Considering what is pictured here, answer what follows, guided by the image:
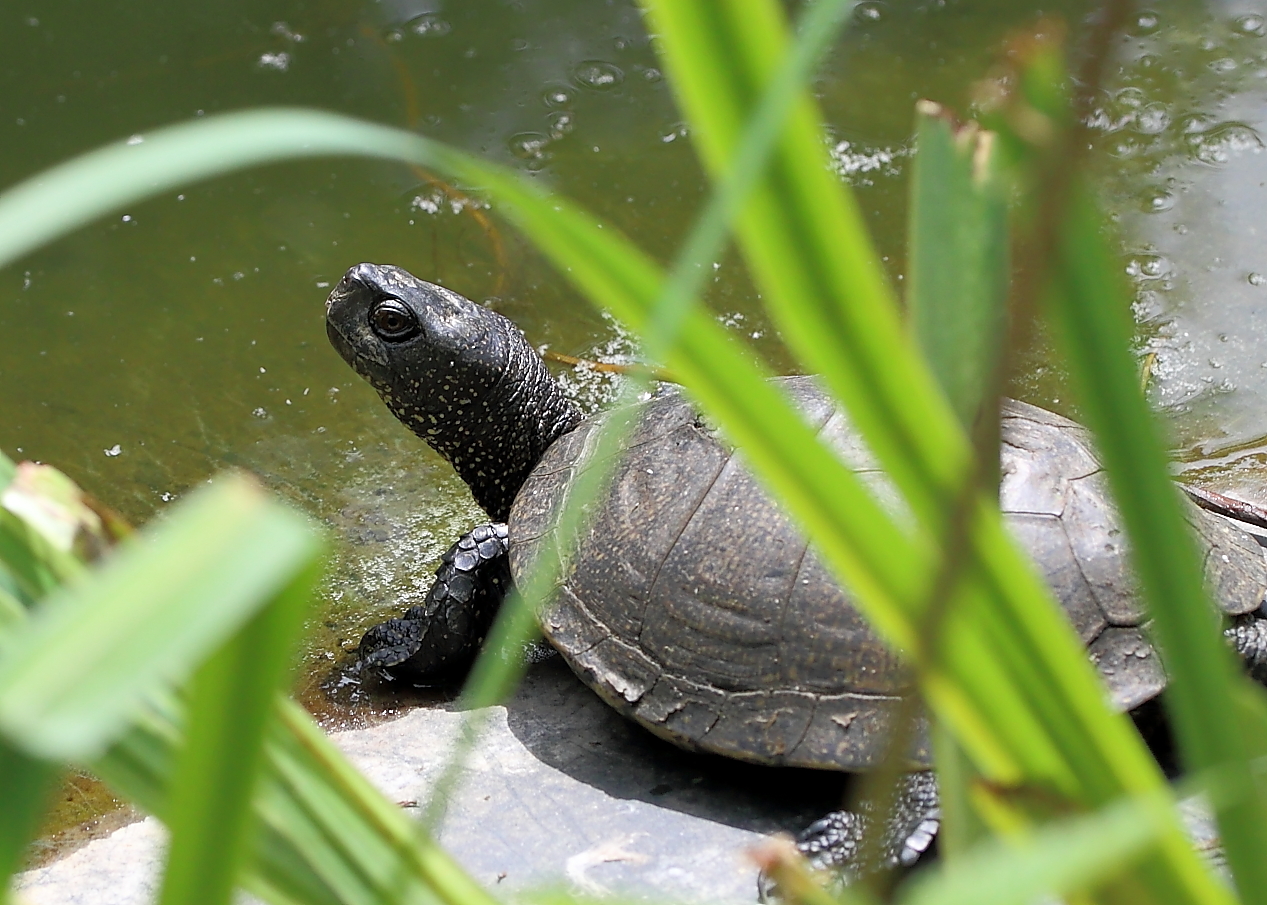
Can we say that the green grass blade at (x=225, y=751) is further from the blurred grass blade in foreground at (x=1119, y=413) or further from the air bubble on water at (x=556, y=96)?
the air bubble on water at (x=556, y=96)

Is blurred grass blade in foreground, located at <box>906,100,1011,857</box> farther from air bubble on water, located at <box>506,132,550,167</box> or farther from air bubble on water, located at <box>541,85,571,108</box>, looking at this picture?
air bubble on water, located at <box>541,85,571,108</box>

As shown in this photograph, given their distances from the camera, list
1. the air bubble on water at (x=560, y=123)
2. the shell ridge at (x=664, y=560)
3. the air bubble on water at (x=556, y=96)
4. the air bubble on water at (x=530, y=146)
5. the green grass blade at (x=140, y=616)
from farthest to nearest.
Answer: the air bubble on water at (x=556, y=96)
the air bubble on water at (x=560, y=123)
the air bubble on water at (x=530, y=146)
the shell ridge at (x=664, y=560)
the green grass blade at (x=140, y=616)

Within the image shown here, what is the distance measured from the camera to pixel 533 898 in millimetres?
619

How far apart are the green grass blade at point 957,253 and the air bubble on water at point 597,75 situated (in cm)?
433

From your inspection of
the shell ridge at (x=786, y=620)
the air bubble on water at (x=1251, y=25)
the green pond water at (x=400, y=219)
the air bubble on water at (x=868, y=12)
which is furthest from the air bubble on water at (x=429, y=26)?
the shell ridge at (x=786, y=620)

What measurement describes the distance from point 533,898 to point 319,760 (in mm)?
156

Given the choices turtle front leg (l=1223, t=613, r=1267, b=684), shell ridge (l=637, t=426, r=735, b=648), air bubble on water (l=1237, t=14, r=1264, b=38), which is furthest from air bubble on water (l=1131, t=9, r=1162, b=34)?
shell ridge (l=637, t=426, r=735, b=648)

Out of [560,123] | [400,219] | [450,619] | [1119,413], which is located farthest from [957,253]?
[560,123]

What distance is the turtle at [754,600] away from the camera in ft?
6.21

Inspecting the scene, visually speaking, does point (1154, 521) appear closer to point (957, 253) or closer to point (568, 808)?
point (957, 253)

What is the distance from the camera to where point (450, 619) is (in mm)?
2582

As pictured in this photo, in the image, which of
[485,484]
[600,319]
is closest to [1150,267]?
[600,319]

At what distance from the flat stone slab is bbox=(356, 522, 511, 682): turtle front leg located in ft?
0.78

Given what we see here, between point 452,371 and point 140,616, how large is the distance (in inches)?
97.9
